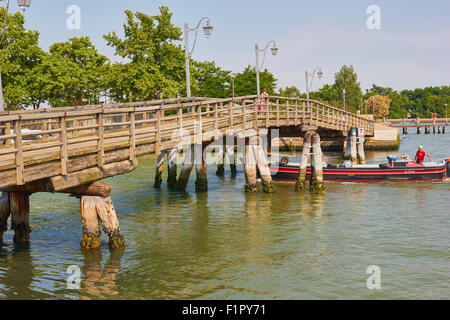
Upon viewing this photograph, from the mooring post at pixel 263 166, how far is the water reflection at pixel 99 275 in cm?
1266

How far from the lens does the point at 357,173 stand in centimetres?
3194

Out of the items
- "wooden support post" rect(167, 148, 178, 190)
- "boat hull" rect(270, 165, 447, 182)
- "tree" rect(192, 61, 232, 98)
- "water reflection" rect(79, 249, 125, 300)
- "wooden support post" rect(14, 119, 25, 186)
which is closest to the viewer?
"wooden support post" rect(14, 119, 25, 186)

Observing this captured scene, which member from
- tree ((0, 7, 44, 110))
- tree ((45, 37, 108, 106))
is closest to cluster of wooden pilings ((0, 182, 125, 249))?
tree ((0, 7, 44, 110))

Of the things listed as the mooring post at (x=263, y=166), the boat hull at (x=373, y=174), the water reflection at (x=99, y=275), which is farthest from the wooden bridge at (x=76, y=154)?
the boat hull at (x=373, y=174)

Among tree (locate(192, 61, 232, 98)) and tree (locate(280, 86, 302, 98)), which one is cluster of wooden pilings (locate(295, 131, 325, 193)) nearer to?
tree (locate(192, 61, 232, 98))

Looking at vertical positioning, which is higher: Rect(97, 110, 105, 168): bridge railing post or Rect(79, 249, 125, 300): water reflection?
Rect(97, 110, 105, 168): bridge railing post

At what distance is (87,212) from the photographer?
14.4 meters

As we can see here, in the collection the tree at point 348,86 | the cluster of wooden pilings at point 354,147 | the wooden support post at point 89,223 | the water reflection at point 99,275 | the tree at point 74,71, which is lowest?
the water reflection at point 99,275

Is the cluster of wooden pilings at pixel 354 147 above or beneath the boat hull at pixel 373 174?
above

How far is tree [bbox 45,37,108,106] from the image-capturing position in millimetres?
56000

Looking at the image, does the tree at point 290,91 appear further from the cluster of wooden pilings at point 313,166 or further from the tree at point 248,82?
the cluster of wooden pilings at point 313,166

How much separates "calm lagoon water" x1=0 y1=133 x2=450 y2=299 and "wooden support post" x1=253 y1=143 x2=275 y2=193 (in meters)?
2.11

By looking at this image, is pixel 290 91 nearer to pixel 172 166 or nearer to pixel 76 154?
pixel 172 166

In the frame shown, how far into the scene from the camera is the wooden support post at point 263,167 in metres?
27.1
